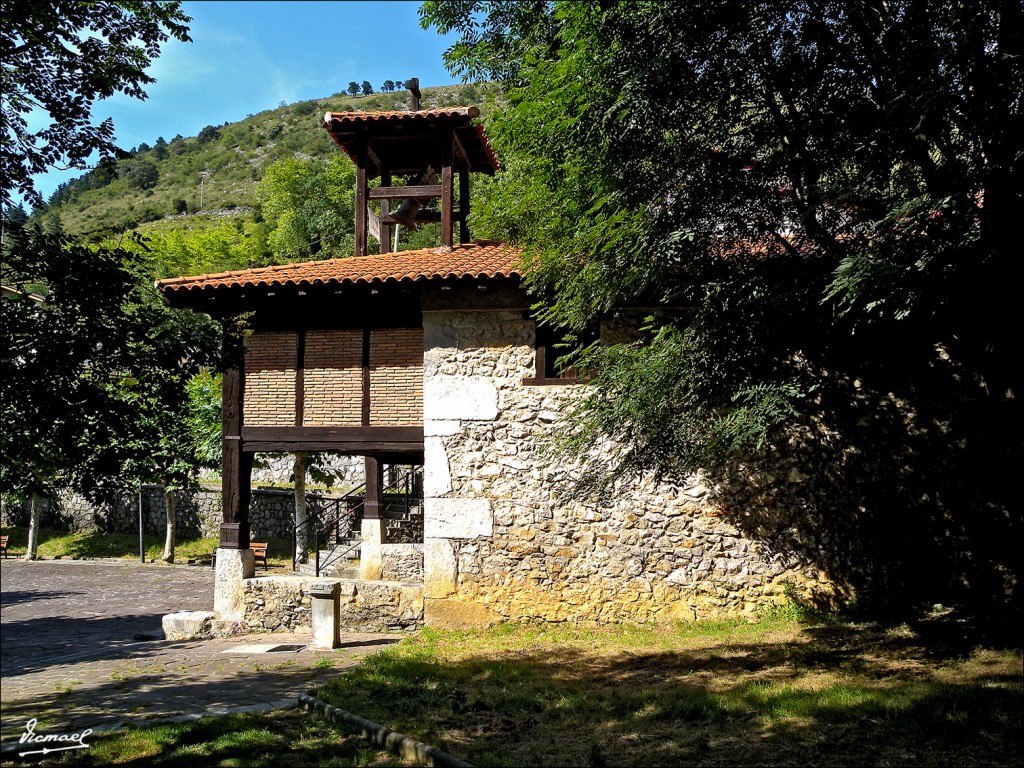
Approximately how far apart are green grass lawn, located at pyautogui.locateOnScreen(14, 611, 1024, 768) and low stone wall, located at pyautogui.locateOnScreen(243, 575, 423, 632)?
1.48m

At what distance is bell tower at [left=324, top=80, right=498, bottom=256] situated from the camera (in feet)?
39.6

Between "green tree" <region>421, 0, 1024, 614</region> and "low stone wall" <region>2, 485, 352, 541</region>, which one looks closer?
"green tree" <region>421, 0, 1024, 614</region>

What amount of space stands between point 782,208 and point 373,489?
10718 millimetres

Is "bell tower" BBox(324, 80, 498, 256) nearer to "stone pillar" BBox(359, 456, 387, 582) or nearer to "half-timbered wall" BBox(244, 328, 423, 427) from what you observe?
"half-timbered wall" BBox(244, 328, 423, 427)

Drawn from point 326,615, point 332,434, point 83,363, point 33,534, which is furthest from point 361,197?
point 33,534

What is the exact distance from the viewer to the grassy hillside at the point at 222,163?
6925 cm

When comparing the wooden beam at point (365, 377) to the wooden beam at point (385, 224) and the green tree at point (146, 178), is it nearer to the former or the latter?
the wooden beam at point (385, 224)

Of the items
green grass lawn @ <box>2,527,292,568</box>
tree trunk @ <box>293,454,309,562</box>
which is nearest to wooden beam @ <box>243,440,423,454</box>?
tree trunk @ <box>293,454,309,562</box>

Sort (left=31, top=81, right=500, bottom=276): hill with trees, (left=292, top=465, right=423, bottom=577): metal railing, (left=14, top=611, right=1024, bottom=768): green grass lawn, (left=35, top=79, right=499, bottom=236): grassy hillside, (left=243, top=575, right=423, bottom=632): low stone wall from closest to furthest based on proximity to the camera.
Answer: (left=14, top=611, right=1024, bottom=768): green grass lawn < (left=31, top=81, right=500, bottom=276): hill with trees < (left=243, top=575, right=423, bottom=632): low stone wall < (left=292, top=465, right=423, bottom=577): metal railing < (left=35, top=79, right=499, bottom=236): grassy hillside

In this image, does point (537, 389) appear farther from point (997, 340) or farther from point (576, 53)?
point (997, 340)

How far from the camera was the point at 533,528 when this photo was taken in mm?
9789

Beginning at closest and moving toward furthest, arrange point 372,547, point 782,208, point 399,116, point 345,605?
point 782,208, point 345,605, point 399,116, point 372,547
